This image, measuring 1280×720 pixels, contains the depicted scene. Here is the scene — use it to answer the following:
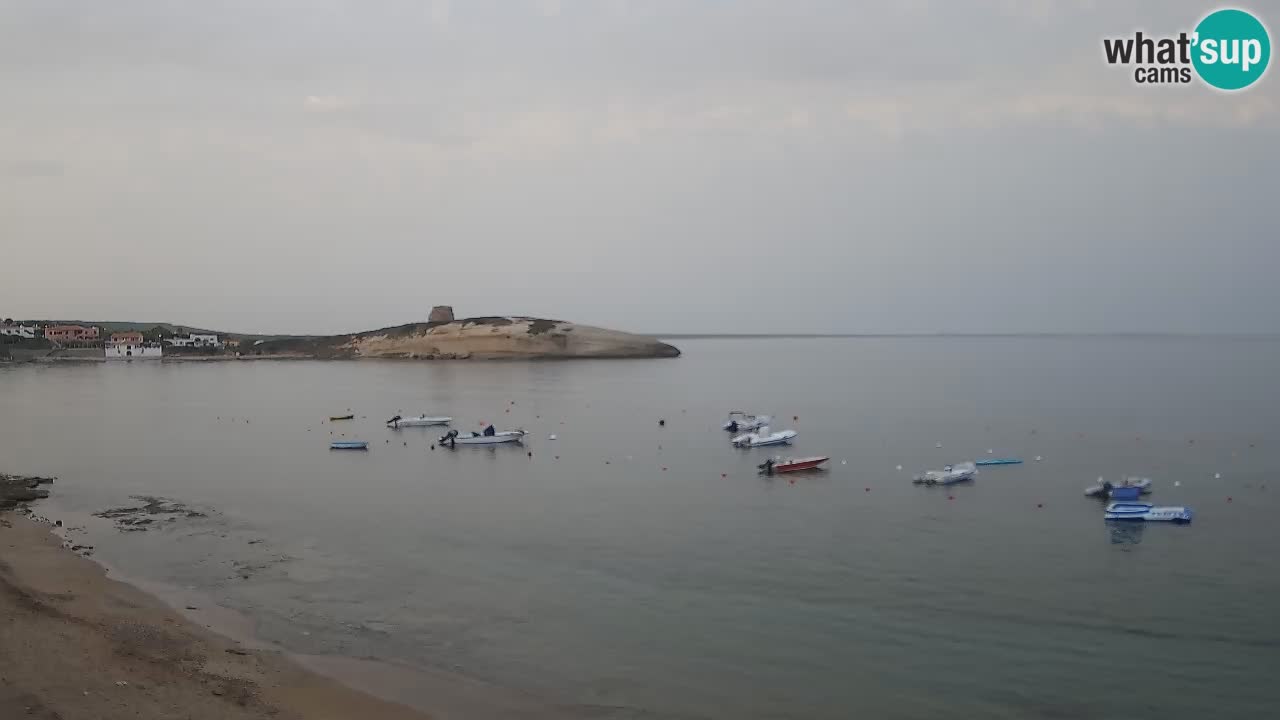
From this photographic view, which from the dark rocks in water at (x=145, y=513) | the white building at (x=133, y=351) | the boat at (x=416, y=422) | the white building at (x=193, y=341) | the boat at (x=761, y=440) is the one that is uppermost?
the white building at (x=193, y=341)

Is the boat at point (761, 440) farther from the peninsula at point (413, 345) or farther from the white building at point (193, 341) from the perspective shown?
the white building at point (193, 341)

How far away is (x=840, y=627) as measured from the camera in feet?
62.9

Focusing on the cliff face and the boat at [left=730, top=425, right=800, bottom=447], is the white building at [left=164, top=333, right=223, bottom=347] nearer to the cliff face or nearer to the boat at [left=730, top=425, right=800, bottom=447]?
the cliff face

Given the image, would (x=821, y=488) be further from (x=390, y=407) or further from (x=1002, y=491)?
(x=390, y=407)

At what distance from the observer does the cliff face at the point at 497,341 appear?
149 m

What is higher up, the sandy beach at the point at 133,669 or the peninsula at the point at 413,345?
the peninsula at the point at 413,345

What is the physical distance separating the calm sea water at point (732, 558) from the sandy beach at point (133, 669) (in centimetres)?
189

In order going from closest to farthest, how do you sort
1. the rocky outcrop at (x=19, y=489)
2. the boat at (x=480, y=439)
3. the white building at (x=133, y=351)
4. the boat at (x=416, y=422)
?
the rocky outcrop at (x=19, y=489) → the boat at (x=480, y=439) → the boat at (x=416, y=422) → the white building at (x=133, y=351)

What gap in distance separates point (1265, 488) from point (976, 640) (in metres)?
25.9

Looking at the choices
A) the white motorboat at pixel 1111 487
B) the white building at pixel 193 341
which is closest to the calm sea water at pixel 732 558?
the white motorboat at pixel 1111 487

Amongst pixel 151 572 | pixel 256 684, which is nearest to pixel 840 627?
pixel 256 684

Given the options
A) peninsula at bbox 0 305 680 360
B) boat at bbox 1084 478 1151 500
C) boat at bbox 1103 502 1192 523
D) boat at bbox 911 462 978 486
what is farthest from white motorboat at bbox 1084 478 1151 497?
peninsula at bbox 0 305 680 360

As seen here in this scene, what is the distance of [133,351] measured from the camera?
159500 mm

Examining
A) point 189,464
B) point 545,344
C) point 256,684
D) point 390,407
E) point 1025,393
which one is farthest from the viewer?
point 545,344
